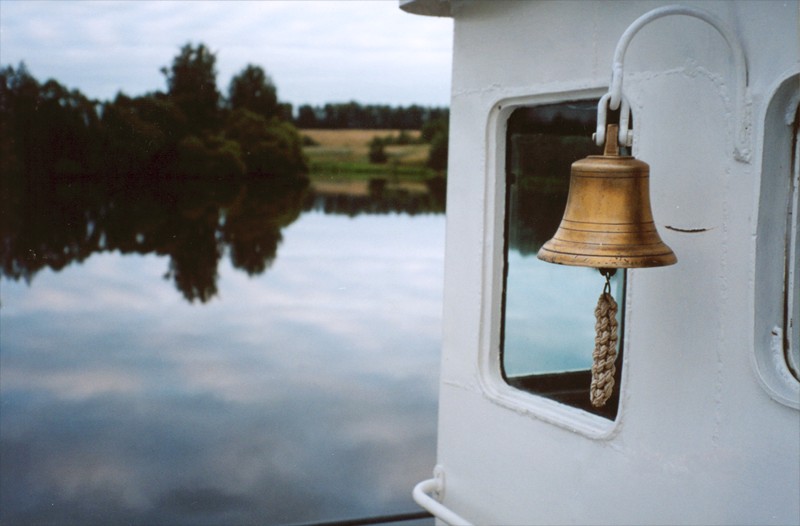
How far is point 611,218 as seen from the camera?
246 centimetres

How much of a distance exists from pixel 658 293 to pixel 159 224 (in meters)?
85.0

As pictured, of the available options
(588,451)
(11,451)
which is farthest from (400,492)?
(588,451)

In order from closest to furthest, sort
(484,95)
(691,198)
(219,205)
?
(691,198) → (484,95) → (219,205)

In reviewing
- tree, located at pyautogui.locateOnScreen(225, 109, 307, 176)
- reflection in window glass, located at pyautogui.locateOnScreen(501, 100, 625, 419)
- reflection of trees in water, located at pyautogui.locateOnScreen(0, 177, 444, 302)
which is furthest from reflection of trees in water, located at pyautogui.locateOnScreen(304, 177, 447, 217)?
reflection in window glass, located at pyautogui.locateOnScreen(501, 100, 625, 419)

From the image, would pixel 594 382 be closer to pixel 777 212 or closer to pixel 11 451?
pixel 777 212

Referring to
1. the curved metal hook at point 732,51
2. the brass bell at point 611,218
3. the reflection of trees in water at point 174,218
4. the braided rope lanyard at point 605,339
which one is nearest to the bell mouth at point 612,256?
the brass bell at point 611,218

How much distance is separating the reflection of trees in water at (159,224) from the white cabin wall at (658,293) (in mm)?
48538

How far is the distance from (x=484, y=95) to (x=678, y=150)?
3.84 ft

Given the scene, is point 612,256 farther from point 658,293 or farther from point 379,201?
point 379,201

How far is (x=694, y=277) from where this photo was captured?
110 inches

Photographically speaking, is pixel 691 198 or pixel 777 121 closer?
pixel 777 121

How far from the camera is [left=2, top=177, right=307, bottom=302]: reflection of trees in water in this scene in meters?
63.1

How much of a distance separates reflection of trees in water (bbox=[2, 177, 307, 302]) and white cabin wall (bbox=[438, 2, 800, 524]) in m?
48.5

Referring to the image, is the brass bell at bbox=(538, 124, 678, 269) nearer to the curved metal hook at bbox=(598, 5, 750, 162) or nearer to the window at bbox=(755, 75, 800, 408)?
the curved metal hook at bbox=(598, 5, 750, 162)
